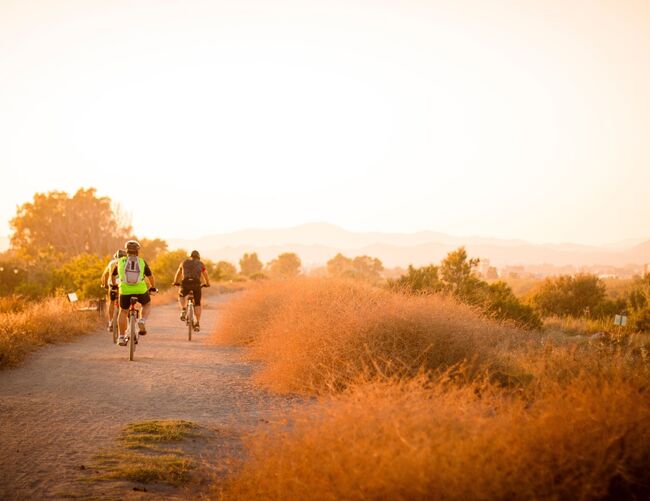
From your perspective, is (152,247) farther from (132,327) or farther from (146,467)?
(146,467)

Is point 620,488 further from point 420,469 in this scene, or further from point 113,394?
point 113,394

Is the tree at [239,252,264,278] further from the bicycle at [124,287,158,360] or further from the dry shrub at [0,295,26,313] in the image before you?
the bicycle at [124,287,158,360]

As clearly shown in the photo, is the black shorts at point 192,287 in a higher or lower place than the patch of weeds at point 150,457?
higher

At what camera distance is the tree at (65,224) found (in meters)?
51.8

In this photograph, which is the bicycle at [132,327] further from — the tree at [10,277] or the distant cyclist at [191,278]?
the tree at [10,277]

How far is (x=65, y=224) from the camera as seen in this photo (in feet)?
185

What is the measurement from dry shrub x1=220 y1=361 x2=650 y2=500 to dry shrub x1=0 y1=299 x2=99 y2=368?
8.67 metres

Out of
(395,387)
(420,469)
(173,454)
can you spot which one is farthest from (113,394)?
(420,469)

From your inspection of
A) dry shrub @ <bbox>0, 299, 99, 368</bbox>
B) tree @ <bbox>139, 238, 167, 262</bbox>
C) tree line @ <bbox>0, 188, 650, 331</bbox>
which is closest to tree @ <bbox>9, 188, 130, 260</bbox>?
tree line @ <bbox>0, 188, 650, 331</bbox>

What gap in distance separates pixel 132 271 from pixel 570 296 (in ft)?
68.3

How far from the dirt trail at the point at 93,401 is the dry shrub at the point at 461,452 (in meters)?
2.08

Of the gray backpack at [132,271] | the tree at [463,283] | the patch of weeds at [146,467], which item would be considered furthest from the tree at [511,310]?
the patch of weeds at [146,467]

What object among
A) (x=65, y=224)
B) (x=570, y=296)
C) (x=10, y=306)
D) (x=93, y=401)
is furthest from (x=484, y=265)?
(x=93, y=401)

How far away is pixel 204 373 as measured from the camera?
9.95m
